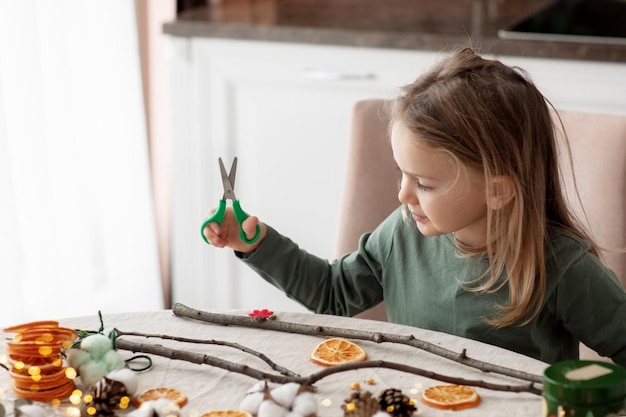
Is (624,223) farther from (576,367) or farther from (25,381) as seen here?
(25,381)

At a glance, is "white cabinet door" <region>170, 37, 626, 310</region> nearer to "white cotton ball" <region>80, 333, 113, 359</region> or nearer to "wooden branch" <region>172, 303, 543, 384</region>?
"wooden branch" <region>172, 303, 543, 384</region>

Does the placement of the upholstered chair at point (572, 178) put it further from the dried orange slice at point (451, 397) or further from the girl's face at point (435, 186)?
the dried orange slice at point (451, 397)

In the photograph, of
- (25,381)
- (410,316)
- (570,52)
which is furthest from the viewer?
(570,52)

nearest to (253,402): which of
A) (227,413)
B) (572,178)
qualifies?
(227,413)

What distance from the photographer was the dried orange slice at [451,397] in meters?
1.01

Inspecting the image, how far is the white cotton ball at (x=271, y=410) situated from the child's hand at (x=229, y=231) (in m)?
0.36

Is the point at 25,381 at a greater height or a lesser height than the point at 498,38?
lesser

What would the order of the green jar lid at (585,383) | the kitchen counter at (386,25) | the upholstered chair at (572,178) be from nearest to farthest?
the green jar lid at (585,383) < the upholstered chair at (572,178) < the kitchen counter at (386,25)

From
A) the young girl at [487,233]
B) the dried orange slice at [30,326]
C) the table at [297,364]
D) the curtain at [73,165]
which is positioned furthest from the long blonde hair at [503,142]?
the curtain at [73,165]

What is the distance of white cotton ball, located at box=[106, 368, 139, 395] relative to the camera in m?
1.00

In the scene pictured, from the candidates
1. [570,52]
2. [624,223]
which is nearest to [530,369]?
[624,223]

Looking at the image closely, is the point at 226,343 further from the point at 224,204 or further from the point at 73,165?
the point at 73,165

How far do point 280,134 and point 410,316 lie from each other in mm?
1039

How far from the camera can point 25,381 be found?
1.02 meters
